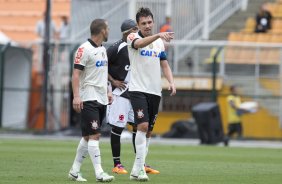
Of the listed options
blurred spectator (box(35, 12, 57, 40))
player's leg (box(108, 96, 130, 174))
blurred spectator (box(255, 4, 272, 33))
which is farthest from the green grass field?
blurred spectator (box(35, 12, 57, 40))

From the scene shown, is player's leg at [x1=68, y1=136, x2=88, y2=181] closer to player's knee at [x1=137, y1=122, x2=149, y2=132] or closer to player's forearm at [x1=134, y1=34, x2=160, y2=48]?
player's knee at [x1=137, y1=122, x2=149, y2=132]

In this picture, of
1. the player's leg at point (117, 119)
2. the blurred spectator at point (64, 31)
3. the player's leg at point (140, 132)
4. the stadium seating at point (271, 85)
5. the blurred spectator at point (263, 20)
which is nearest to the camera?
the player's leg at point (140, 132)

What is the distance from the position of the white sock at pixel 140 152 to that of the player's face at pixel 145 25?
131 centimetres

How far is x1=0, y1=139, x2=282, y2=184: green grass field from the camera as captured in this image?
1341 centimetres

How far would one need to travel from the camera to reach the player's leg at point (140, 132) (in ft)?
43.1

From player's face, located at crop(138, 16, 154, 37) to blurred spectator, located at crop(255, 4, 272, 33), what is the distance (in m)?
17.8

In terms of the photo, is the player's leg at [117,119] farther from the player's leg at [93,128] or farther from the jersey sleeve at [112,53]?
the player's leg at [93,128]

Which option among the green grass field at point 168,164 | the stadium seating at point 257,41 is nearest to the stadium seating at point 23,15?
the stadium seating at point 257,41

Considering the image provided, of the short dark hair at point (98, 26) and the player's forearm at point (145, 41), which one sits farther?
the short dark hair at point (98, 26)

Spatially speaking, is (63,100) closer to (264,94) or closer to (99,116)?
(264,94)

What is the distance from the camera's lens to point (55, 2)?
1390 inches

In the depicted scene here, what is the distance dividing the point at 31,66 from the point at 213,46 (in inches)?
230

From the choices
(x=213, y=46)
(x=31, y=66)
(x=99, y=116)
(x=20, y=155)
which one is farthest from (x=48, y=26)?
(x=99, y=116)

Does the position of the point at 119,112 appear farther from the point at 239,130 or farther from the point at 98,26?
the point at 239,130
